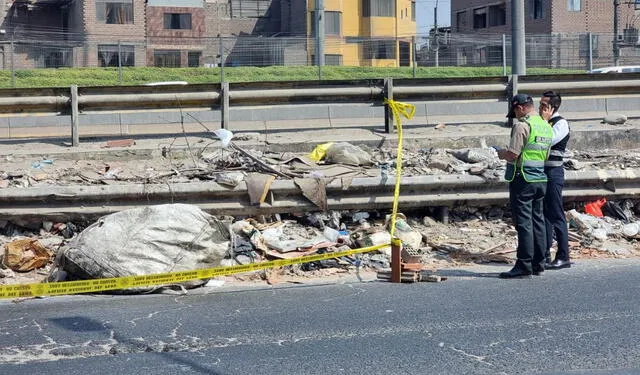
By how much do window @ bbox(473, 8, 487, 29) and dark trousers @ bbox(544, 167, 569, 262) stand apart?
5638 cm

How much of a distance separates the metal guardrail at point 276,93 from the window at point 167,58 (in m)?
39.6

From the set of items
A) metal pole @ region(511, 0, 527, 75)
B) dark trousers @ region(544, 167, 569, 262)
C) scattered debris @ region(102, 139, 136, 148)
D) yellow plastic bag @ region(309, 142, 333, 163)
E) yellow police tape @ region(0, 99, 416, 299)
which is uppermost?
metal pole @ region(511, 0, 527, 75)

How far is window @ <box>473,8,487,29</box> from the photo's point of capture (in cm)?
6362

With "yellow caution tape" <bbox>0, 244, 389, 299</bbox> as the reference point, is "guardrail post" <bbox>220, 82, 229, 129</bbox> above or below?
above

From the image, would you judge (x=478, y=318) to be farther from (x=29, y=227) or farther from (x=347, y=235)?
(x=29, y=227)

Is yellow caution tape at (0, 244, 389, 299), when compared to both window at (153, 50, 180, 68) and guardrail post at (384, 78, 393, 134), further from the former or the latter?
window at (153, 50, 180, 68)

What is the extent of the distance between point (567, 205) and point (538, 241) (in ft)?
6.80

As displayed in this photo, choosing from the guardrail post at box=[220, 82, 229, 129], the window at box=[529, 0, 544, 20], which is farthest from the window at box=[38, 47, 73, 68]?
the window at box=[529, 0, 544, 20]

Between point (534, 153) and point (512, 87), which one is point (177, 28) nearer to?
point (512, 87)

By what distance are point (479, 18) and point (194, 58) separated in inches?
848

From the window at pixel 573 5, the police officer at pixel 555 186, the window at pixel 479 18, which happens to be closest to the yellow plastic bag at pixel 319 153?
the police officer at pixel 555 186

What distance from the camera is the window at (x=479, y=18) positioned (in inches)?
2505

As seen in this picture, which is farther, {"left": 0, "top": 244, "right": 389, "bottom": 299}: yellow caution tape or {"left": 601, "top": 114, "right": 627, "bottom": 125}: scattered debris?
{"left": 601, "top": 114, "right": 627, "bottom": 125}: scattered debris

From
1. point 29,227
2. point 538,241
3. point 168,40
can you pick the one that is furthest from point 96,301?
point 168,40
